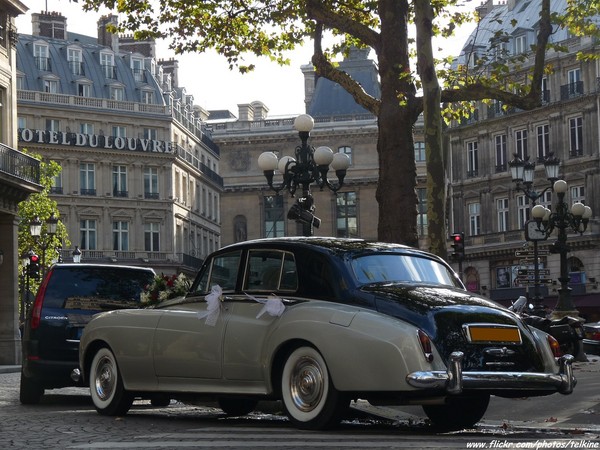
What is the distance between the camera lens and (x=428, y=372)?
971cm

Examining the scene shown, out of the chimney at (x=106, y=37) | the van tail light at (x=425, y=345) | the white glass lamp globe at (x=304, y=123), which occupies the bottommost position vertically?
the van tail light at (x=425, y=345)

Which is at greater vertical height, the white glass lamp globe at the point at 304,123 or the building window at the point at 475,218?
the building window at the point at 475,218

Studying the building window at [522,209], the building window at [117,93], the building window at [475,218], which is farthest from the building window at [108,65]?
the building window at [522,209]

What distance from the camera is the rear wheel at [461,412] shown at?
11102 mm

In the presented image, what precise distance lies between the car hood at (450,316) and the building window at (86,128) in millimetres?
77582

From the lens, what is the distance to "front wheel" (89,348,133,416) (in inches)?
496

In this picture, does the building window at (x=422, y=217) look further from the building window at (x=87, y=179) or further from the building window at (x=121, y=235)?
the building window at (x=87, y=179)

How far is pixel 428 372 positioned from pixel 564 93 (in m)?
60.9

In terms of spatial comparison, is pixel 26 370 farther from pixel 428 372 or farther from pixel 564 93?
pixel 564 93

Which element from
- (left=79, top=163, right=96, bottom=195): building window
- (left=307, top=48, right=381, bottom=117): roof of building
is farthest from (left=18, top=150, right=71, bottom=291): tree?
(left=307, top=48, right=381, bottom=117): roof of building

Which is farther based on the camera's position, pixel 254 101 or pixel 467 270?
pixel 254 101

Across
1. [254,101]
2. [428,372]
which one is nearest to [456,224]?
[254,101]

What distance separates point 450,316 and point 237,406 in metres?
3.29

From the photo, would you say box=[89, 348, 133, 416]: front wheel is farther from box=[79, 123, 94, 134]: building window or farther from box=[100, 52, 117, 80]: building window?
box=[100, 52, 117, 80]: building window
